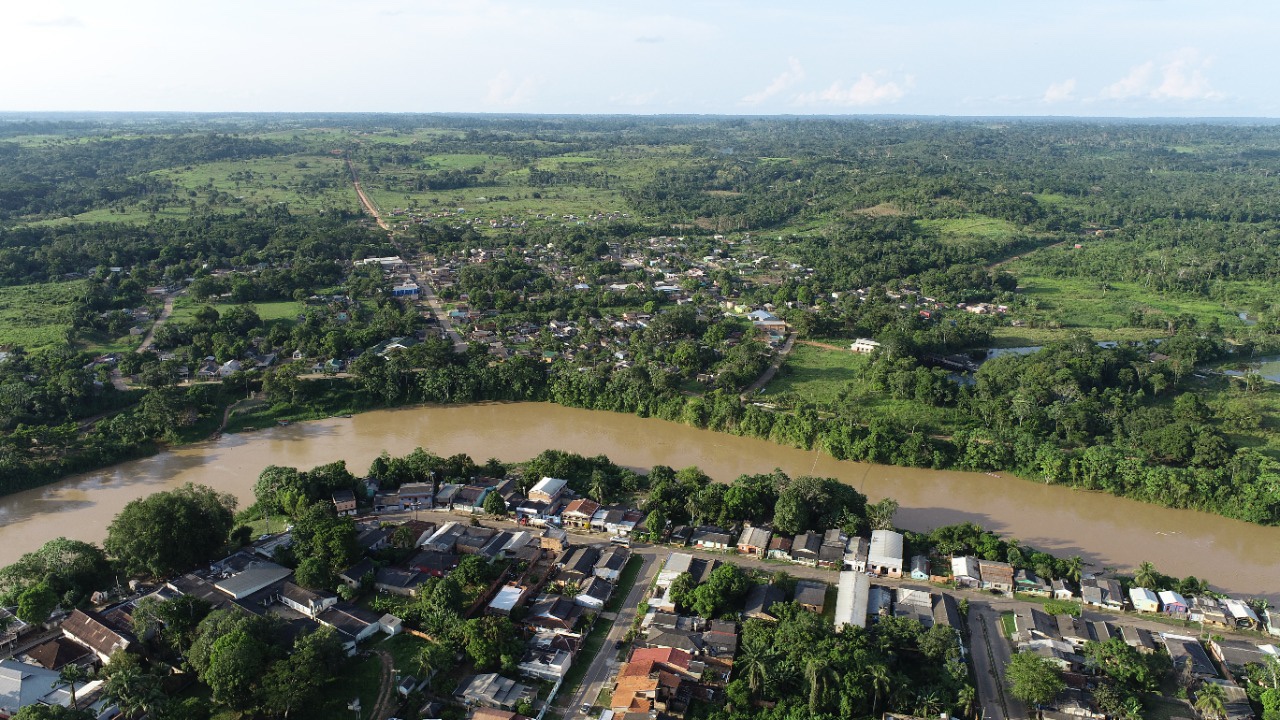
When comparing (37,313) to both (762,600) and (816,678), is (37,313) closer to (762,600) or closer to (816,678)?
(762,600)

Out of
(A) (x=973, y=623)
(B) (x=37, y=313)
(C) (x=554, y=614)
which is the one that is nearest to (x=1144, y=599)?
(A) (x=973, y=623)

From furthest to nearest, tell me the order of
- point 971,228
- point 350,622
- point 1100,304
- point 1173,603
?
point 971,228 → point 1100,304 → point 1173,603 → point 350,622

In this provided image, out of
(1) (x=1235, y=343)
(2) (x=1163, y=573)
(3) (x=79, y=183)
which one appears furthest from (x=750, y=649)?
(3) (x=79, y=183)

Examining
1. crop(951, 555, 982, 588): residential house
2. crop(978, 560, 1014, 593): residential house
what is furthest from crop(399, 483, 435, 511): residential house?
crop(978, 560, 1014, 593): residential house

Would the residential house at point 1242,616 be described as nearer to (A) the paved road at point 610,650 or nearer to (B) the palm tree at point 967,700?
(B) the palm tree at point 967,700

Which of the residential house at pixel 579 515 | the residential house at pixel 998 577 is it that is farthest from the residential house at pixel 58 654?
the residential house at pixel 998 577

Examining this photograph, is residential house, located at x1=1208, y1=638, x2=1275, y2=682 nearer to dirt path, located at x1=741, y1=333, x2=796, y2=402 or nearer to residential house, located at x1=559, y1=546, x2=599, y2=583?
residential house, located at x1=559, y1=546, x2=599, y2=583
